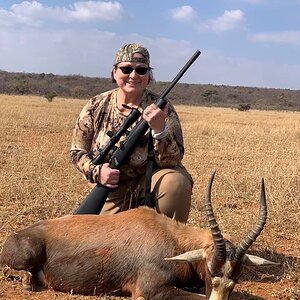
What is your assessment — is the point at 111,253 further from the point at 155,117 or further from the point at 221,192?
the point at 221,192

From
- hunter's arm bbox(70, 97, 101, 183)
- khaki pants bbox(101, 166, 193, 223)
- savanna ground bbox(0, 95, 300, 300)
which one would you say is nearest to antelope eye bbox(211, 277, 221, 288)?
savanna ground bbox(0, 95, 300, 300)

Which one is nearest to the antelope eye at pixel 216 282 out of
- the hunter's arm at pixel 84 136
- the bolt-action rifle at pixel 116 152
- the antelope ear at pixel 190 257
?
the antelope ear at pixel 190 257

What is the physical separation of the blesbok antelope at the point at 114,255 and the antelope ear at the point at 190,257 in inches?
2.5

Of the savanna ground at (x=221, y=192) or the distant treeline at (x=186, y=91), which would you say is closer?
the savanna ground at (x=221, y=192)

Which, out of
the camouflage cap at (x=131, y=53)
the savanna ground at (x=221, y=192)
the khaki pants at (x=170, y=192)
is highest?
the camouflage cap at (x=131, y=53)

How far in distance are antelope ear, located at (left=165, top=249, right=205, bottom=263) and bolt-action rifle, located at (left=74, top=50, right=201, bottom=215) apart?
1439 millimetres

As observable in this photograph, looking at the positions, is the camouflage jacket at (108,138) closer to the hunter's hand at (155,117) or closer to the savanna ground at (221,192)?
the hunter's hand at (155,117)

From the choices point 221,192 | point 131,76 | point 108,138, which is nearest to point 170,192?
point 108,138

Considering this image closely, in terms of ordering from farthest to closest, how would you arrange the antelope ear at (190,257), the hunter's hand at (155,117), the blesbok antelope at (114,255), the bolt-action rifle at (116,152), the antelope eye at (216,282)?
the bolt-action rifle at (116,152), the hunter's hand at (155,117), the blesbok antelope at (114,255), the antelope ear at (190,257), the antelope eye at (216,282)

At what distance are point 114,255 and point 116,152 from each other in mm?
1314

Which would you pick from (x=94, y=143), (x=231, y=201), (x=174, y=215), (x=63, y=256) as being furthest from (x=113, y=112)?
(x=231, y=201)

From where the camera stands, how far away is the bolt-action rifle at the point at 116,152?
5637 millimetres

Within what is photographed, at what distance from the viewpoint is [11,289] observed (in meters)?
4.96

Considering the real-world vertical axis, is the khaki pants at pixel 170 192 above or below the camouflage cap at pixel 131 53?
below
